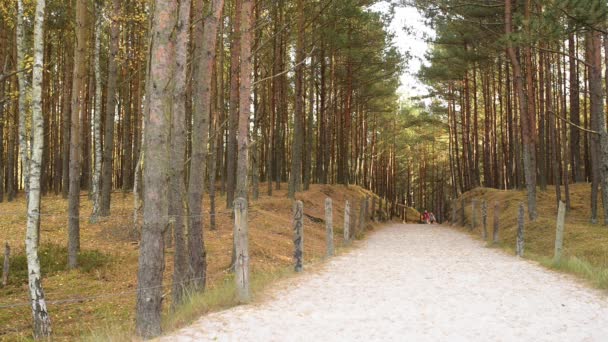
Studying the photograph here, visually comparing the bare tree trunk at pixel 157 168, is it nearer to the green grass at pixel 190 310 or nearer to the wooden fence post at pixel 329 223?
the green grass at pixel 190 310

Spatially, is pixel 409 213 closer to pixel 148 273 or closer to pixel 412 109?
pixel 412 109

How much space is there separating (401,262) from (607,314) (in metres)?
5.57

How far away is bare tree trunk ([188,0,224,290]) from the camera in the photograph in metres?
8.35

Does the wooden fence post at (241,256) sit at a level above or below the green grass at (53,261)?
above

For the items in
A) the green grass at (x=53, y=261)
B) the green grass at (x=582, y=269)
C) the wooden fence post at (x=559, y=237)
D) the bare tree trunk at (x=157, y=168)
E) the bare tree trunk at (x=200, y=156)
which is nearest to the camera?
the bare tree trunk at (x=157, y=168)

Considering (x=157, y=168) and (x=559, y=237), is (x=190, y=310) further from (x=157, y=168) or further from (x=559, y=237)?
(x=559, y=237)

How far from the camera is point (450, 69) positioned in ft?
102

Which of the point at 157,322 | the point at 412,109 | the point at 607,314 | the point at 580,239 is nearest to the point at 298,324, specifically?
the point at 157,322

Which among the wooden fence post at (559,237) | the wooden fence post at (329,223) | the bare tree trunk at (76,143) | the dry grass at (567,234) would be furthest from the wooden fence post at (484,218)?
the bare tree trunk at (76,143)

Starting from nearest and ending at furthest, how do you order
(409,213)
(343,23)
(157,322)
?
(157,322) → (343,23) → (409,213)

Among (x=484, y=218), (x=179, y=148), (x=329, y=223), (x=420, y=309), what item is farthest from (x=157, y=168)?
(x=484, y=218)

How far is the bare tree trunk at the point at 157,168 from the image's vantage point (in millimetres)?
5762

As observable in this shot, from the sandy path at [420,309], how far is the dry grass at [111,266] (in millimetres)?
818

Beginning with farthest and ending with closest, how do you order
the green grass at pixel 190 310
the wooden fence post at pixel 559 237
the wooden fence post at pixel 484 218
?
the wooden fence post at pixel 484 218 < the wooden fence post at pixel 559 237 < the green grass at pixel 190 310
